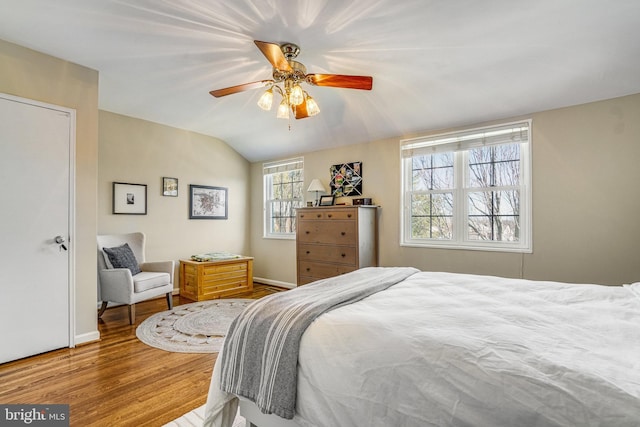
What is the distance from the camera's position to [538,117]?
3219 millimetres

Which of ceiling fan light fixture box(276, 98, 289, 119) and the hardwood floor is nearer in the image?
the hardwood floor

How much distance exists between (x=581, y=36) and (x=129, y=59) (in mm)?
3651

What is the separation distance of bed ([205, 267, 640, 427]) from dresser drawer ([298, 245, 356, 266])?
2.17 meters

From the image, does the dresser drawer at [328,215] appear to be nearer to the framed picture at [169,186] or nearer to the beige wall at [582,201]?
the beige wall at [582,201]

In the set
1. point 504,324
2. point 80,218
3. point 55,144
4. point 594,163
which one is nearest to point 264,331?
point 504,324

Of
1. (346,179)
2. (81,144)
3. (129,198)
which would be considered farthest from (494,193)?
(129,198)

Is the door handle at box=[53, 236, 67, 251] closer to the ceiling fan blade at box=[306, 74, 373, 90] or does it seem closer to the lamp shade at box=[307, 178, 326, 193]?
the ceiling fan blade at box=[306, 74, 373, 90]

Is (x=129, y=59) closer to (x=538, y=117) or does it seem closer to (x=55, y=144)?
(x=55, y=144)

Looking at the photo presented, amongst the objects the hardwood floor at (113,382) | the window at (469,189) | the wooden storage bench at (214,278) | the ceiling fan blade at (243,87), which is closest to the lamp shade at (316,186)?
the window at (469,189)

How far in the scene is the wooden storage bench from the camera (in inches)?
171

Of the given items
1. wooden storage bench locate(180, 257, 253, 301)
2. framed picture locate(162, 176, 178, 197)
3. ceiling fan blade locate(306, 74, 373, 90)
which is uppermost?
ceiling fan blade locate(306, 74, 373, 90)

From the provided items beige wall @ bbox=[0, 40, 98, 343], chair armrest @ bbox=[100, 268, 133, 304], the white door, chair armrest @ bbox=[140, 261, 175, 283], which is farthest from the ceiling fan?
chair armrest @ bbox=[140, 261, 175, 283]

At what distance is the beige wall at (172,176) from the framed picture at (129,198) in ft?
0.20

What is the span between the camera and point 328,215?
409 cm
